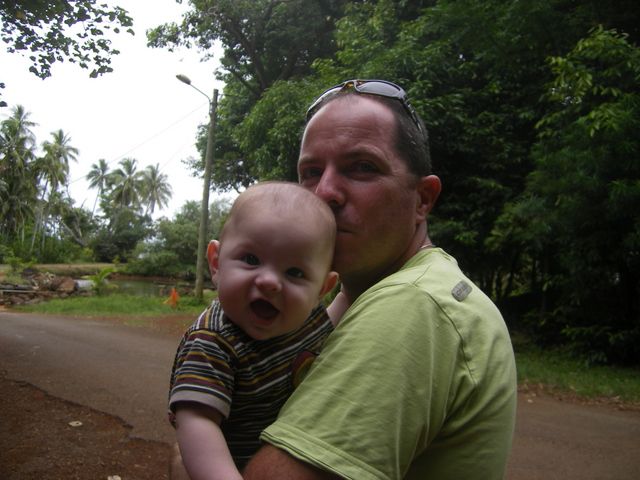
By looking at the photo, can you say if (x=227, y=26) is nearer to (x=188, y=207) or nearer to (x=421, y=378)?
(x=421, y=378)

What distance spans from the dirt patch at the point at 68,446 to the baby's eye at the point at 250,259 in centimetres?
373

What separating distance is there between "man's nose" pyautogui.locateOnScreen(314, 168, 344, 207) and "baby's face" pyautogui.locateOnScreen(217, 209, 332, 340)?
182 millimetres

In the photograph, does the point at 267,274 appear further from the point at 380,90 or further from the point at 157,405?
the point at 157,405

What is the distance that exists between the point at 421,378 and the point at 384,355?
0.08 meters

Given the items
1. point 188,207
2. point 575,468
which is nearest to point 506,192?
point 575,468

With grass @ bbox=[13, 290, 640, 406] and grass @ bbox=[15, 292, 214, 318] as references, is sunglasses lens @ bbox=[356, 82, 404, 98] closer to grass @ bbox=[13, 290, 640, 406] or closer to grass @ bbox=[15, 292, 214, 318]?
grass @ bbox=[13, 290, 640, 406]

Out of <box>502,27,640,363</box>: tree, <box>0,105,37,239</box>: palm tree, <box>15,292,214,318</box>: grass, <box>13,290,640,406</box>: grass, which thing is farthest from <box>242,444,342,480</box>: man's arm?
<box>0,105,37,239</box>: palm tree

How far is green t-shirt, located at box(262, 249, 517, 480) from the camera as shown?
0.98m

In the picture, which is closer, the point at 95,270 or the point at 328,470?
the point at 328,470

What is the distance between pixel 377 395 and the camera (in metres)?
0.99

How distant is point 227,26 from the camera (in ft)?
50.4

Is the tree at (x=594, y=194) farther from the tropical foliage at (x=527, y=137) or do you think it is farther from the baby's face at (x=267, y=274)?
the baby's face at (x=267, y=274)

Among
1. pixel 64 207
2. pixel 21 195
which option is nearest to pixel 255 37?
pixel 21 195

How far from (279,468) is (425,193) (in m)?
0.90
